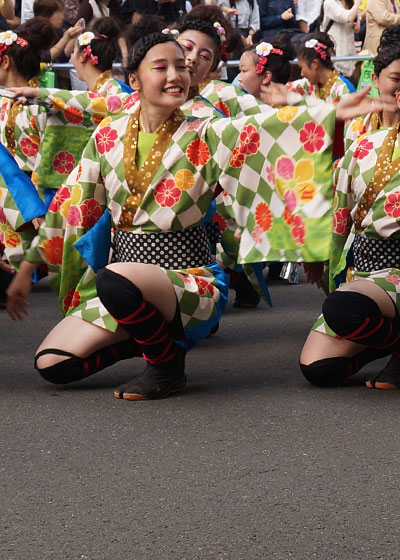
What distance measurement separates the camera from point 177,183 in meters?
3.67

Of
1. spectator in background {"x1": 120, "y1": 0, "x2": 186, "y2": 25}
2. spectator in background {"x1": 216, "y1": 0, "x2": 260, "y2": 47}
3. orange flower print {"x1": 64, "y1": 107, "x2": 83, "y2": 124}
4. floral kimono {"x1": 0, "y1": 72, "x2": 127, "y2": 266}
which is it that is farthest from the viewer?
spectator in background {"x1": 216, "y1": 0, "x2": 260, "y2": 47}

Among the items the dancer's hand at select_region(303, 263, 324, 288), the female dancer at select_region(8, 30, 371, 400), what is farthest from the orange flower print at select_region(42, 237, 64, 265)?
the dancer's hand at select_region(303, 263, 324, 288)

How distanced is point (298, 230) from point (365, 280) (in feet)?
1.07

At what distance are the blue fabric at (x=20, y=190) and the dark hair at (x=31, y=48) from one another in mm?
1474

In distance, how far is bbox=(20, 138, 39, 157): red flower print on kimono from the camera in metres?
5.32

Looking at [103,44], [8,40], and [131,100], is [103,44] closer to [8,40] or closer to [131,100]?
[8,40]

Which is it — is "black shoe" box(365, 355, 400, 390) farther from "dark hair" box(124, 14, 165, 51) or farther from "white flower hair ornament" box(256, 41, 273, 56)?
"white flower hair ornament" box(256, 41, 273, 56)

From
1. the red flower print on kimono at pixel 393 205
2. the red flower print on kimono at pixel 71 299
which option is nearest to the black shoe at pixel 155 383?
the red flower print on kimono at pixel 71 299

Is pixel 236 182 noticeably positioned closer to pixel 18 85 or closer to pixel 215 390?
pixel 215 390

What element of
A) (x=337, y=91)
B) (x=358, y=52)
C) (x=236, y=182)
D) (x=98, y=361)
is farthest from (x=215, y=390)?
(x=358, y=52)

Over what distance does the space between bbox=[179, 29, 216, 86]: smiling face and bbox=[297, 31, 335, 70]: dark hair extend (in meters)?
1.93

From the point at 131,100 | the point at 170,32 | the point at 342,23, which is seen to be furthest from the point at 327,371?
the point at 342,23

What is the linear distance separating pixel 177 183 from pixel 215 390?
2.46 feet

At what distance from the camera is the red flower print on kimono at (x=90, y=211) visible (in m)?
3.85
